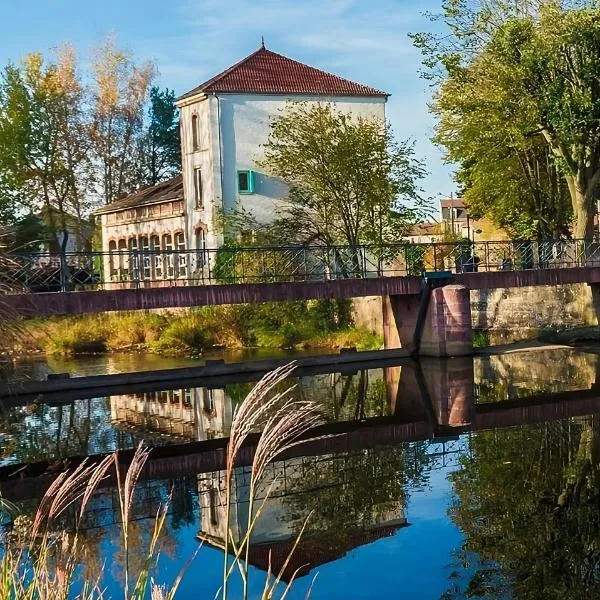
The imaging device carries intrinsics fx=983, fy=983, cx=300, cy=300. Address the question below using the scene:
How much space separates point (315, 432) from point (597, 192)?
25.2 metres

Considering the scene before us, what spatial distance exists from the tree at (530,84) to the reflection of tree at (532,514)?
18.6 meters

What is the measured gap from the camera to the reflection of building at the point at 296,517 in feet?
34.7

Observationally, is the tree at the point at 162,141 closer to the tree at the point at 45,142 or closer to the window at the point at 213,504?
the tree at the point at 45,142

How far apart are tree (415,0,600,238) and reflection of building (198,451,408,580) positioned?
20.8 metres

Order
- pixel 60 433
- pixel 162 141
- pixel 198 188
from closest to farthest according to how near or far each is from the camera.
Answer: pixel 60 433 < pixel 198 188 < pixel 162 141

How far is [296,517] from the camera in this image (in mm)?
12102

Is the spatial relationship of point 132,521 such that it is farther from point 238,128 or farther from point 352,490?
point 238,128

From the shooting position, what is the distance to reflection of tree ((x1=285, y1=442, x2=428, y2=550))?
452 inches

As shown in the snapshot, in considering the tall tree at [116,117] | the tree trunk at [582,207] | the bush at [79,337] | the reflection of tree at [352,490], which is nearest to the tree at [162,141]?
the tall tree at [116,117]

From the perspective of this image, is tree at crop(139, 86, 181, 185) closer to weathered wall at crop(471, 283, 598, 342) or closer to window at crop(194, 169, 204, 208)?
window at crop(194, 169, 204, 208)

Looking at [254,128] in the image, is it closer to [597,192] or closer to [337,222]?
[337,222]

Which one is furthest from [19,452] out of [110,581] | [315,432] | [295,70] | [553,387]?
[295,70]

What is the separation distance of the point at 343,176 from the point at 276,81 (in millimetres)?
9605

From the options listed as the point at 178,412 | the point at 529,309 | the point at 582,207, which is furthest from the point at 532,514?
the point at 529,309
